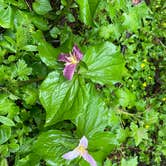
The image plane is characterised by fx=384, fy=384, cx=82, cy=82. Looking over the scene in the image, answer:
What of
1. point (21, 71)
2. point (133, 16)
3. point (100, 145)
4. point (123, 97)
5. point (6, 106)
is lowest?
point (100, 145)

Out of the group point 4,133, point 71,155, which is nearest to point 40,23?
point 4,133

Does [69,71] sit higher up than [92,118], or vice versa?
[69,71]

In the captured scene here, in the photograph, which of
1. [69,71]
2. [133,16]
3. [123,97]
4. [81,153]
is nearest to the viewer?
[69,71]

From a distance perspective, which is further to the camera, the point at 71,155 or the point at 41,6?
the point at 41,6

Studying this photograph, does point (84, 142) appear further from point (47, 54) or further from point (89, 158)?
point (47, 54)

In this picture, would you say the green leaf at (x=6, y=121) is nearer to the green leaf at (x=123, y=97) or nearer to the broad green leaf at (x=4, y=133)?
the broad green leaf at (x=4, y=133)

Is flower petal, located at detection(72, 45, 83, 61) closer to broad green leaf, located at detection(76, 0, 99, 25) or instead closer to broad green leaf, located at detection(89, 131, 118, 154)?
broad green leaf, located at detection(76, 0, 99, 25)

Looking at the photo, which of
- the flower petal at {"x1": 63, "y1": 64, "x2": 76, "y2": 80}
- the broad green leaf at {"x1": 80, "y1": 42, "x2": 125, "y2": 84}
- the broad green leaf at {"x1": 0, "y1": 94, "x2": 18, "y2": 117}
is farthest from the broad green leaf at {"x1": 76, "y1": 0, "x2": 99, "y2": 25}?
the broad green leaf at {"x1": 0, "y1": 94, "x2": 18, "y2": 117}
